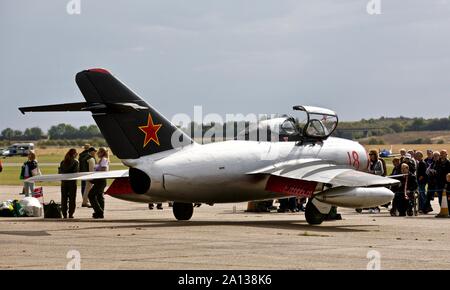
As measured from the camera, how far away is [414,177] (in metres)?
27.8

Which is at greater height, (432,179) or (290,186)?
(290,186)

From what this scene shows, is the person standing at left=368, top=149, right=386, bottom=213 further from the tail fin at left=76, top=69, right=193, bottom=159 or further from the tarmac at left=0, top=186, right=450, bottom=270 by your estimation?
the tail fin at left=76, top=69, right=193, bottom=159

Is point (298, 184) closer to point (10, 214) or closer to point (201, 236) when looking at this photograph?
point (201, 236)

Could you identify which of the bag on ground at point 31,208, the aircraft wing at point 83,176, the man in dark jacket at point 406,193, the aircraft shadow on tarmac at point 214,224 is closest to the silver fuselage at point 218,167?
the aircraft shadow on tarmac at point 214,224

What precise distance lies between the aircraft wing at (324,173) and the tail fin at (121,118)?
2805 mm

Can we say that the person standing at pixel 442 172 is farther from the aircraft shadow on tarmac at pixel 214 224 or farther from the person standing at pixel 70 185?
the person standing at pixel 70 185

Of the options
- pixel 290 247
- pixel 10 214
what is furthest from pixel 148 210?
pixel 290 247

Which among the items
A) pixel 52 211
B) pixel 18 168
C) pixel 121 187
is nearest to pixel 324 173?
pixel 121 187

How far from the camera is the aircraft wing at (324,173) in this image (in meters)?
22.0

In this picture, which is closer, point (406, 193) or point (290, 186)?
point (290, 186)

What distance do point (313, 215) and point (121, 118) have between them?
543 cm

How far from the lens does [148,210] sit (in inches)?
1228

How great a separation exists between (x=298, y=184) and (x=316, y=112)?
122 inches

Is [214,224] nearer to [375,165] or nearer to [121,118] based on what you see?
[121,118]
